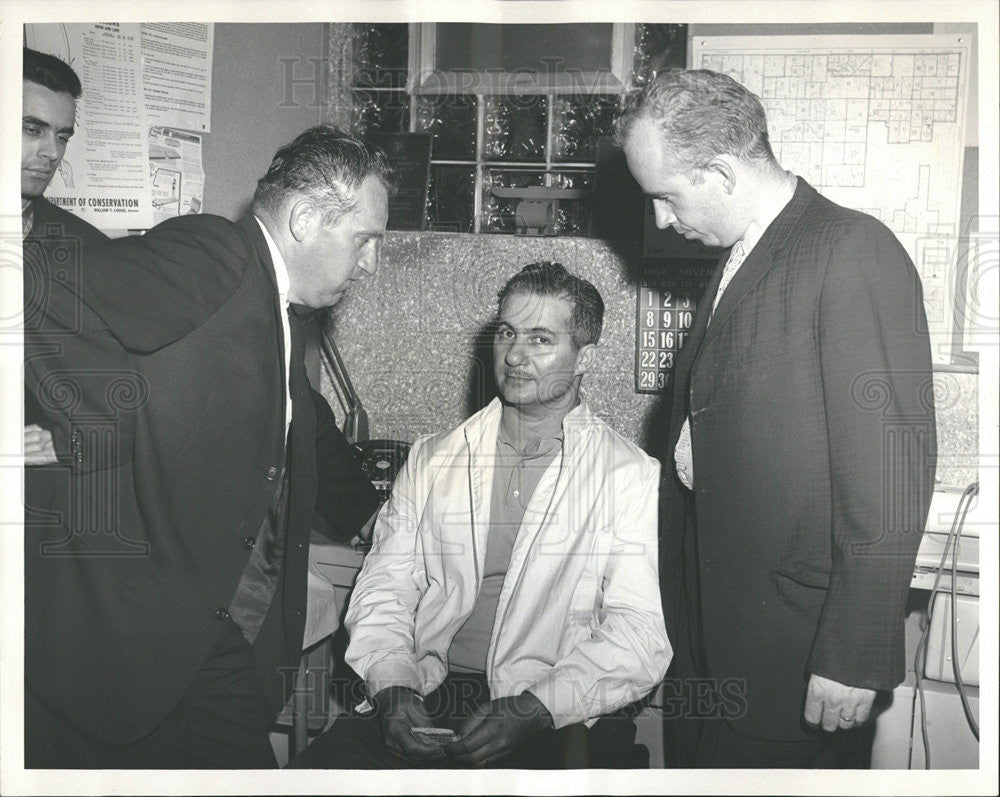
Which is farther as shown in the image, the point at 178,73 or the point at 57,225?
the point at 178,73

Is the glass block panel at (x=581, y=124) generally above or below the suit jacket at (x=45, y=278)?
above

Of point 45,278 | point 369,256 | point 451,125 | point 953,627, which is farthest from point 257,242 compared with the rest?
point 953,627

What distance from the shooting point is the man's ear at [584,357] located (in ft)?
4.45

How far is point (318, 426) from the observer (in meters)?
1.44

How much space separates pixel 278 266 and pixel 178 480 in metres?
0.35

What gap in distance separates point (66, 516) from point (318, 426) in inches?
16.6

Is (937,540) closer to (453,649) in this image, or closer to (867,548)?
(867,548)

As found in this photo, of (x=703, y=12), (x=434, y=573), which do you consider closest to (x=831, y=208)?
(x=703, y=12)

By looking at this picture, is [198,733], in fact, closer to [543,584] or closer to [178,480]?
[178,480]

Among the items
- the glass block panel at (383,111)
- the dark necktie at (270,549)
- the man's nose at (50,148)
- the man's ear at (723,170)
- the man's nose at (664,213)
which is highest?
the glass block panel at (383,111)

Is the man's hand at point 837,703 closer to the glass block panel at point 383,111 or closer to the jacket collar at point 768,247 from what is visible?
the jacket collar at point 768,247

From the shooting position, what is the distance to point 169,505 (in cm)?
117

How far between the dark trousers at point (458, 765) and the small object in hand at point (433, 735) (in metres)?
0.03

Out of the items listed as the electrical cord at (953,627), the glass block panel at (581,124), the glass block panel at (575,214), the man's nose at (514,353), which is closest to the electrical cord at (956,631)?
the electrical cord at (953,627)
